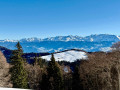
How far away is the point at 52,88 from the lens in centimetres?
3525

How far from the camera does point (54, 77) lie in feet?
116

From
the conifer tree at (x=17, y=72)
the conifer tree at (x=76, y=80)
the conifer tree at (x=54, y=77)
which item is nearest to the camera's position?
the conifer tree at (x=17, y=72)

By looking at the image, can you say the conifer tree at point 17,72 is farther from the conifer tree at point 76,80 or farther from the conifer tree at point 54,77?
the conifer tree at point 76,80


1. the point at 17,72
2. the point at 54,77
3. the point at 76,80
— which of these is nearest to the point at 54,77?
→ the point at 54,77

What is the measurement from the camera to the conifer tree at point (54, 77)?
115 feet

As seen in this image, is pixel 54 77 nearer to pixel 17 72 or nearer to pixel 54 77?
pixel 54 77

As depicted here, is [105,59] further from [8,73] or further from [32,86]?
[32,86]

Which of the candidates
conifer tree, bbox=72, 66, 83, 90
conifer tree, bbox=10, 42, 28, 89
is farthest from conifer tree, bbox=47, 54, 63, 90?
conifer tree, bbox=10, 42, 28, 89

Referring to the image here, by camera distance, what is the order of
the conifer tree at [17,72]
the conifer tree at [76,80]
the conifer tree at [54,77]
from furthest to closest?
the conifer tree at [76,80], the conifer tree at [54,77], the conifer tree at [17,72]

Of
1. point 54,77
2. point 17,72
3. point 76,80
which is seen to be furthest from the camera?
point 76,80

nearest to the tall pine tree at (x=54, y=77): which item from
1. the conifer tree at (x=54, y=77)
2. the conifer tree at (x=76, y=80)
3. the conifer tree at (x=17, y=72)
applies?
the conifer tree at (x=54, y=77)

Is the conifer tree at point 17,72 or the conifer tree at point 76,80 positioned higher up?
the conifer tree at point 17,72

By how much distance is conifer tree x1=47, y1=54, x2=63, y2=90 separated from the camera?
35.0 metres

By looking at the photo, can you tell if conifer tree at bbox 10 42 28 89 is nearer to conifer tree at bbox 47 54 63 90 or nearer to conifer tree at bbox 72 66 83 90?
conifer tree at bbox 47 54 63 90
